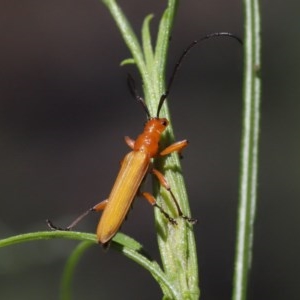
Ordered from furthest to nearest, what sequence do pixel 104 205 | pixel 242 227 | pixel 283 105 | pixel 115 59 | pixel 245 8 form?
pixel 115 59, pixel 283 105, pixel 104 205, pixel 245 8, pixel 242 227

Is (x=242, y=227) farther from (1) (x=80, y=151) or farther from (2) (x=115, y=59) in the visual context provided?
(2) (x=115, y=59)

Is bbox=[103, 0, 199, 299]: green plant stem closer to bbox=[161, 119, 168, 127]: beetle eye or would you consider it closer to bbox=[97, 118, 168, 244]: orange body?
bbox=[161, 119, 168, 127]: beetle eye

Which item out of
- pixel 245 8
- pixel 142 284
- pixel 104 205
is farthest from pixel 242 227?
pixel 142 284

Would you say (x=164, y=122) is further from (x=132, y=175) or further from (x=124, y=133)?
(x=124, y=133)

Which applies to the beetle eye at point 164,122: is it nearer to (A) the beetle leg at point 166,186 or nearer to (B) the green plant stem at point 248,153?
(A) the beetle leg at point 166,186

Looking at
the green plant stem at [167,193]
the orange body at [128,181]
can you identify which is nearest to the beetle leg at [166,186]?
the green plant stem at [167,193]

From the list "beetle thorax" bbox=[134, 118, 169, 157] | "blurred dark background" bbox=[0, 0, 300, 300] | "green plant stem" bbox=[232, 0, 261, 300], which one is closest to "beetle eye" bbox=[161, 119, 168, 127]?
"beetle thorax" bbox=[134, 118, 169, 157]

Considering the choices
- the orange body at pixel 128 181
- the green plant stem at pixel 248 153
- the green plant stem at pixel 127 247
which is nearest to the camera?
the green plant stem at pixel 248 153
